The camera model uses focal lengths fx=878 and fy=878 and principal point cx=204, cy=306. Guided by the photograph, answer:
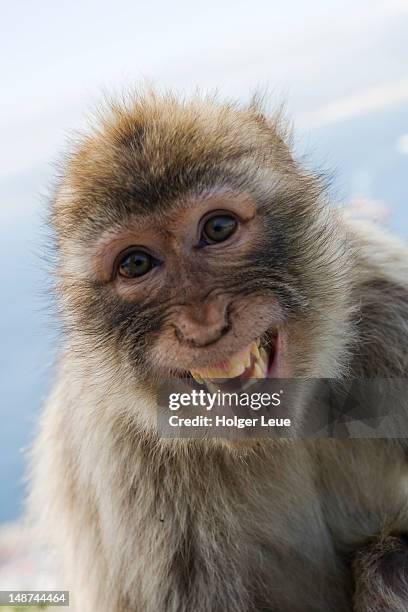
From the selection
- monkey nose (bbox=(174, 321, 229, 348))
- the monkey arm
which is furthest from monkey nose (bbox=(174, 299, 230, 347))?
the monkey arm

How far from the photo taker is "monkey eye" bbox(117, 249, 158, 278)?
6.48 ft

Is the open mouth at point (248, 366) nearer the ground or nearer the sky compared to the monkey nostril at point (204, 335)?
nearer the ground

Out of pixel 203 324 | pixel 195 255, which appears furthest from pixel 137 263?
pixel 203 324

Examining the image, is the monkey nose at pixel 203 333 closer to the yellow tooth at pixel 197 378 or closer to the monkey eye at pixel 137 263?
the yellow tooth at pixel 197 378

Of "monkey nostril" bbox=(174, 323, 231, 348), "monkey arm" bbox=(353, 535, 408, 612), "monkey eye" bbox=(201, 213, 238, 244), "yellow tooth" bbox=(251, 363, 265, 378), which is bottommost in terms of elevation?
"monkey arm" bbox=(353, 535, 408, 612)

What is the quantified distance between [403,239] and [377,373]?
434 mm

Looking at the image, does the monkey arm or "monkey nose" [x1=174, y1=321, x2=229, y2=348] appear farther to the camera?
the monkey arm

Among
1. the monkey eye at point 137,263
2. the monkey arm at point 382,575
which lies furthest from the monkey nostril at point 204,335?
the monkey arm at point 382,575

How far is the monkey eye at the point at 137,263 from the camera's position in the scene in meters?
1.97

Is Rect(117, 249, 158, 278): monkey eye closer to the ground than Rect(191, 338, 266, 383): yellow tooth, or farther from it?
farther from it

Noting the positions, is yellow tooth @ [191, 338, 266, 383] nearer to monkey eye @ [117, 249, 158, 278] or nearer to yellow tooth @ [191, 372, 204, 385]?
yellow tooth @ [191, 372, 204, 385]

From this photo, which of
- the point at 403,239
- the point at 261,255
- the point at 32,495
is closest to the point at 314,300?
the point at 261,255

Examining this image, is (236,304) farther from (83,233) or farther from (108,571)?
(108,571)

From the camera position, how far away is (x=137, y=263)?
1.97 metres
